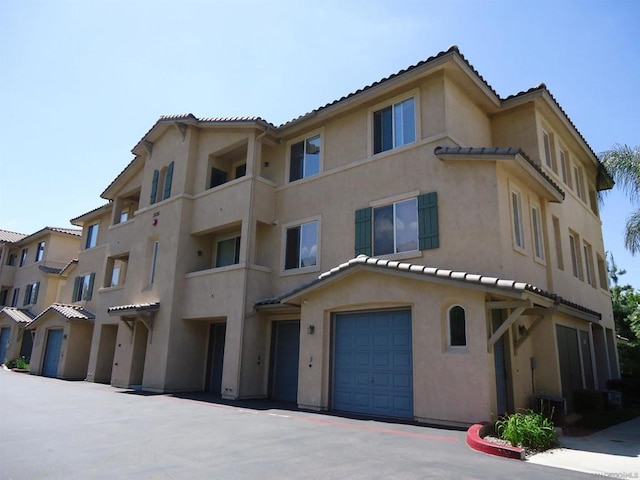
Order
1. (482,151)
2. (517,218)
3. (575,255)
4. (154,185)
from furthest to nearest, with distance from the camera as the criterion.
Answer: (154,185) → (575,255) → (517,218) → (482,151)

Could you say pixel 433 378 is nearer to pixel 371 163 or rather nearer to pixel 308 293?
pixel 308 293

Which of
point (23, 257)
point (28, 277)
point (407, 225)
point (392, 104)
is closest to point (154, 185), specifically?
point (392, 104)

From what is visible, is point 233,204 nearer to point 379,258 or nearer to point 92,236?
point 379,258

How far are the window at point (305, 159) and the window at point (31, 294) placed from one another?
1063 inches

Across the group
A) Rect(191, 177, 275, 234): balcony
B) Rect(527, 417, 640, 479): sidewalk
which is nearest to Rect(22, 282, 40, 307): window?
Rect(191, 177, 275, 234): balcony

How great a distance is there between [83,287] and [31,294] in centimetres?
1142

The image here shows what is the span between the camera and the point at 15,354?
31.4 meters

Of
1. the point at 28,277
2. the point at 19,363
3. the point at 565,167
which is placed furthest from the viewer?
the point at 28,277

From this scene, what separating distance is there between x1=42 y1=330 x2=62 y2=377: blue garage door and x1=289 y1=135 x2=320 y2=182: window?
18.0 meters

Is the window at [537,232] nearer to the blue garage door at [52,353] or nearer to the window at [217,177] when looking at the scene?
the window at [217,177]

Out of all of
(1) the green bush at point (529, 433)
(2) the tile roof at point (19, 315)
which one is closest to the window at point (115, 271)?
(2) the tile roof at point (19, 315)

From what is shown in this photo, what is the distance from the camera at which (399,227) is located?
13312 millimetres

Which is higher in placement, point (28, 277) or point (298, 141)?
point (298, 141)

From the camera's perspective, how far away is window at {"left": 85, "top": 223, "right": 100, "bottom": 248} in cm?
2802
